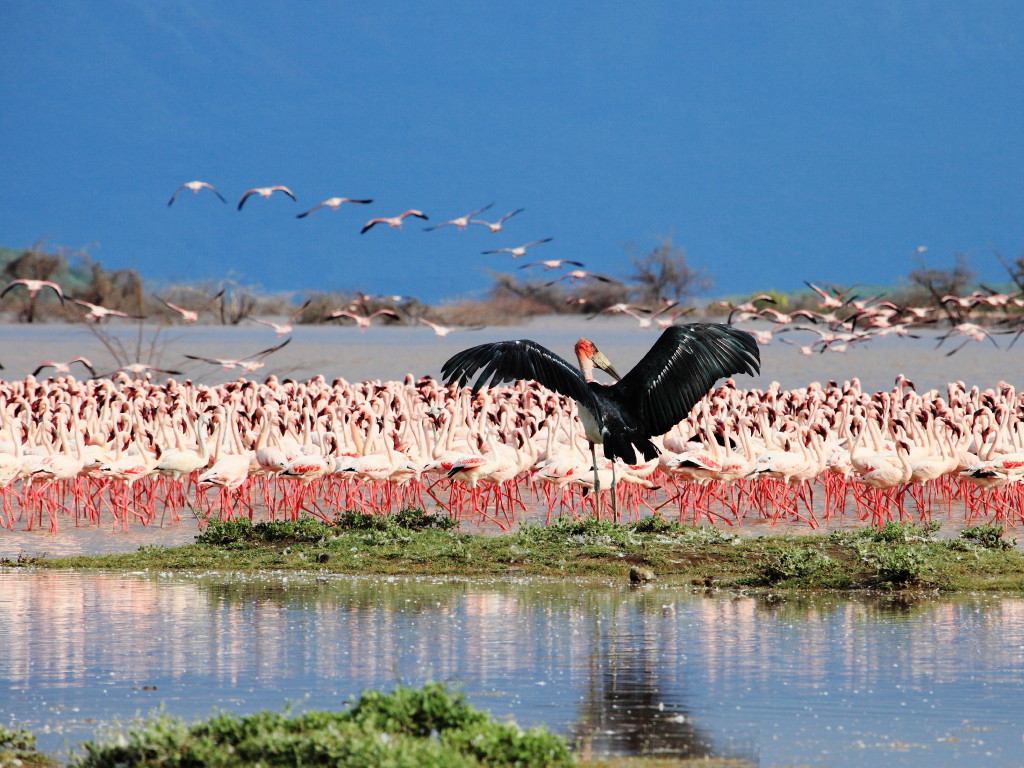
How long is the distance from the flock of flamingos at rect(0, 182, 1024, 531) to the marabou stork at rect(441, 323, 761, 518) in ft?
3.44

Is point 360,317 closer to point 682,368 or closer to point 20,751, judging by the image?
point 682,368

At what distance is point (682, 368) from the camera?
34.8 feet

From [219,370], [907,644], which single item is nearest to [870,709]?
[907,644]

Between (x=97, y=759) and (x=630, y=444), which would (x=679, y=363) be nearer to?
(x=630, y=444)

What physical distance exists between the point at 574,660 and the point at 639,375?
3718 millimetres

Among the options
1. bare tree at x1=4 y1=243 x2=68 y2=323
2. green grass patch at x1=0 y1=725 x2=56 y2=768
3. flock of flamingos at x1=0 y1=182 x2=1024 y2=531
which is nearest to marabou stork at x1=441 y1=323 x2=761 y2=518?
flock of flamingos at x1=0 y1=182 x2=1024 y2=531

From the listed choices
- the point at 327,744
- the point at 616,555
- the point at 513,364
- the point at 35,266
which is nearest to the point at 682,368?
the point at 513,364

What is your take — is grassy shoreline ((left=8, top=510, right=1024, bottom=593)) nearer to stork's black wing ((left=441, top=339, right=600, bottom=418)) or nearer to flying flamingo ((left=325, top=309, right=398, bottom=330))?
stork's black wing ((left=441, top=339, right=600, bottom=418))

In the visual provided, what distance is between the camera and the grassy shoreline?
9.88m

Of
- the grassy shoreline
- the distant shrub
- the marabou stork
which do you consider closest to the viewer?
the grassy shoreline

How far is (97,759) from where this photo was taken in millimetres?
5230

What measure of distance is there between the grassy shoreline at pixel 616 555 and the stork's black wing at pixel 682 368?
3.29 feet

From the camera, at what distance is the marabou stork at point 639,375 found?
10195 mm

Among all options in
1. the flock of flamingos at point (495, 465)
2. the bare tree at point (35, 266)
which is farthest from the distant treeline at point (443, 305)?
the flock of flamingos at point (495, 465)
